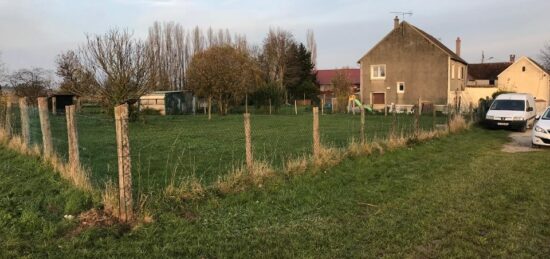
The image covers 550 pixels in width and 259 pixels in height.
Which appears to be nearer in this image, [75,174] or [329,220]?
[329,220]

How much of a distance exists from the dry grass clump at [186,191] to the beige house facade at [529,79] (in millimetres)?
51957

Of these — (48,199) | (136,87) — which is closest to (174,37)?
(136,87)

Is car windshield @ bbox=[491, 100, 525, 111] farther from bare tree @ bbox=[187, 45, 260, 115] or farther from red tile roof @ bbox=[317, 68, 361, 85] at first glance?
red tile roof @ bbox=[317, 68, 361, 85]

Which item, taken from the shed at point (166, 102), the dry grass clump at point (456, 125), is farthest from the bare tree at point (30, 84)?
the dry grass clump at point (456, 125)

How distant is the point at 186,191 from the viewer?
22.5ft

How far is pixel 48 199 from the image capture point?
273 inches

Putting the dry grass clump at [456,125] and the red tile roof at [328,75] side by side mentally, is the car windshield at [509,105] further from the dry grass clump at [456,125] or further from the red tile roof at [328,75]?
the red tile roof at [328,75]

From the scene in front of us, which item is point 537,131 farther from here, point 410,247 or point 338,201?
point 410,247

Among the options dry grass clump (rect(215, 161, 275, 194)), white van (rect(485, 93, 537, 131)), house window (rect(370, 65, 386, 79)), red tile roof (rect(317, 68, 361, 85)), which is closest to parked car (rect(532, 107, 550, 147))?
white van (rect(485, 93, 537, 131))

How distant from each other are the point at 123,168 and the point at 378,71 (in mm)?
41558

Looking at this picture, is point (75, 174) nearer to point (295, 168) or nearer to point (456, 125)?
point (295, 168)

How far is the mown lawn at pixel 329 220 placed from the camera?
5020 millimetres

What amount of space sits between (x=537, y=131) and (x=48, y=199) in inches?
558

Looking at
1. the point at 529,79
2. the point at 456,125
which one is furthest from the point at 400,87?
the point at 456,125
